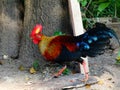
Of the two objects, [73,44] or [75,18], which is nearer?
[73,44]

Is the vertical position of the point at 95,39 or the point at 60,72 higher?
the point at 95,39

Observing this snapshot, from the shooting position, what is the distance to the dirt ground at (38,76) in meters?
4.50

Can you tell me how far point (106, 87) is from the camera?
4.54 meters

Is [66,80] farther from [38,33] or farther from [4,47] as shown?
[4,47]

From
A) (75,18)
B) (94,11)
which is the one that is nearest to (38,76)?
(75,18)

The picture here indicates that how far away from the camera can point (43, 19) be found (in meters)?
5.02

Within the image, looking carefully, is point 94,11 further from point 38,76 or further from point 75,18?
point 38,76

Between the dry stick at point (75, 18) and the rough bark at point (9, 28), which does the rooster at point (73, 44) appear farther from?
the rough bark at point (9, 28)

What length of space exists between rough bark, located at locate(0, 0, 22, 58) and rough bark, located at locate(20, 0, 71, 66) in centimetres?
29

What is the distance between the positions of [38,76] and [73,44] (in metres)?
0.63

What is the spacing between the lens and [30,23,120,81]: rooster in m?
4.49

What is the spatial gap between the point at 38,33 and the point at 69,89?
2.57 feet

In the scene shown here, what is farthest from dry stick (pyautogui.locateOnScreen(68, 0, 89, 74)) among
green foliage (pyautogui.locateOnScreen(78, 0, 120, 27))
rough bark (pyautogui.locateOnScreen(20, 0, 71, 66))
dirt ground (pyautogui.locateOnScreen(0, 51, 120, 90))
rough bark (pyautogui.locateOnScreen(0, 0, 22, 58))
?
green foliage (pyautogui.locateOnScreen(78, 0, 120, 27))

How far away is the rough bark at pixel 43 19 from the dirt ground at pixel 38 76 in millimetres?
255
